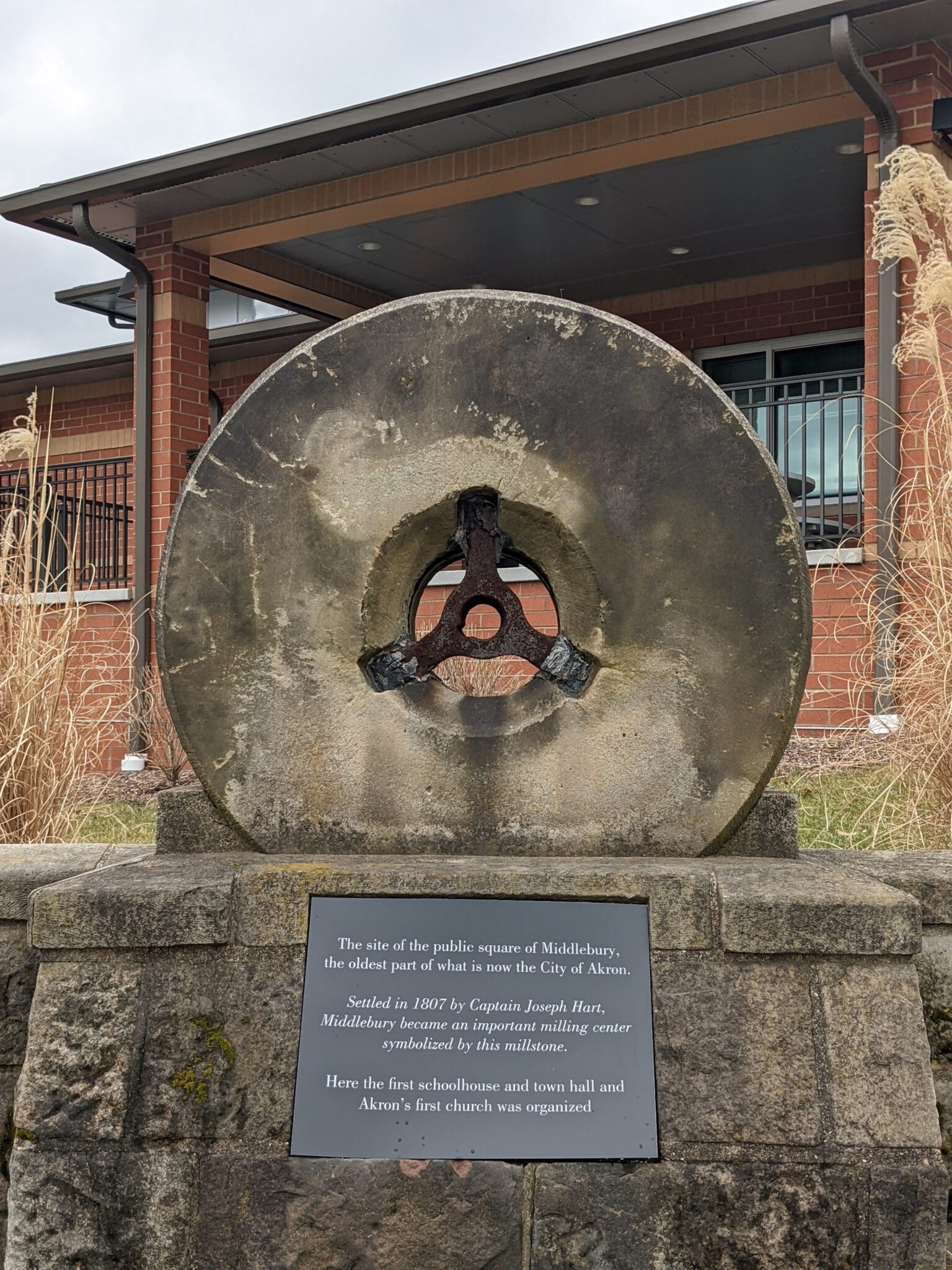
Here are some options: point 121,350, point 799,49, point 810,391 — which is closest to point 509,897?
point 799,49

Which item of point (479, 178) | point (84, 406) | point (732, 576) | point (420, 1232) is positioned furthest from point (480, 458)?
point (84, 406)

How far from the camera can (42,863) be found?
2645 millimetres

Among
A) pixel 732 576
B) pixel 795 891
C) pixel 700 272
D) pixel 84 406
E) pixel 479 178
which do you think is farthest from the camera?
pixel 84 406

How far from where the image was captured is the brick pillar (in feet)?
28.0

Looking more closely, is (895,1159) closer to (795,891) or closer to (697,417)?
(795,891)

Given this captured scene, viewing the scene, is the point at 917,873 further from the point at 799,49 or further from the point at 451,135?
the point at 451,135

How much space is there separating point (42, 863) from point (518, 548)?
117 centimetres

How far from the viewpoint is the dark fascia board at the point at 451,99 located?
5809 mm

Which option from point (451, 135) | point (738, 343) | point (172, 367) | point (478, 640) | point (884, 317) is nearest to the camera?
point (478, 640)

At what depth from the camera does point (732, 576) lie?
2461mm

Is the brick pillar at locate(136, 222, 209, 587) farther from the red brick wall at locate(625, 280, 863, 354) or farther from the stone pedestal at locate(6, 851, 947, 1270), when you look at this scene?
the stone pedestal at locate(6, 851, 947, 1270)

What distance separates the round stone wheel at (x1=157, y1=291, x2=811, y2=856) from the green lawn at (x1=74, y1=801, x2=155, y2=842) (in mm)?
1421

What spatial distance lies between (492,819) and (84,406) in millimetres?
11647

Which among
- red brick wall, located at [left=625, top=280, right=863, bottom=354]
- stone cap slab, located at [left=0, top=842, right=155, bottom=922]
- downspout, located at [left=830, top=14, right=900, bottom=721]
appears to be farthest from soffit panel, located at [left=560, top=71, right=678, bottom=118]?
stone cap slab, located at [left=0, top=842, right=155, bottom=922]
